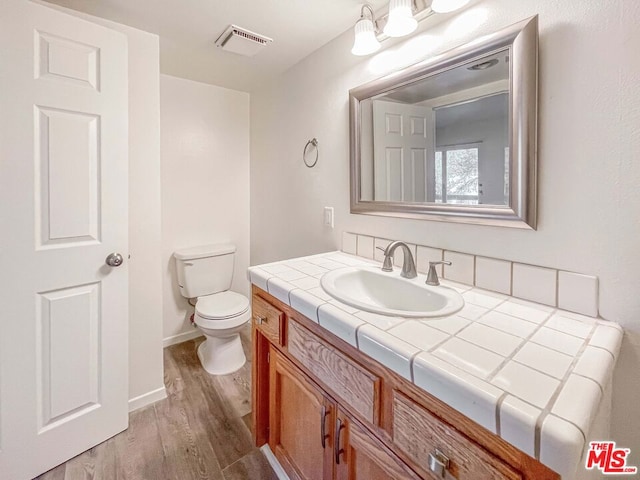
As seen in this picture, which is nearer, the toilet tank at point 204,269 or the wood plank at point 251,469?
the wood plank at point 251,469

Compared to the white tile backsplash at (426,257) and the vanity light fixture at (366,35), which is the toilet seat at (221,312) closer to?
the white tile backsplash at (426,257)

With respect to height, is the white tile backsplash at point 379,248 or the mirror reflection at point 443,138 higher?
the mirror reflection at point 443,138

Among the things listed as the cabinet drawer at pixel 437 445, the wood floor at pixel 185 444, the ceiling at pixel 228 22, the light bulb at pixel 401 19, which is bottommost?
the wood floor at pixel 185 444

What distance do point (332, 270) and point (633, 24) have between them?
113 centimetres

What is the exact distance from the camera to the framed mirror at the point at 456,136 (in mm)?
930

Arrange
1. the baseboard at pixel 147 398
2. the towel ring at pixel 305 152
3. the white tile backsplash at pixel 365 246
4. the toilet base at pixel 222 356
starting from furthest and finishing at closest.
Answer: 1. the toilet base at pixel 222 356
2. the towel ring at pixel 305 152
3. the baseboard at pixel 147 398
4. the white tile backsplash at pixel 365 246

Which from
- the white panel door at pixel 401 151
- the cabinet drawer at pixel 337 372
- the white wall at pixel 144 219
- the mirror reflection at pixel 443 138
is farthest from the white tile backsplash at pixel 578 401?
the white wall at pixel 144 219

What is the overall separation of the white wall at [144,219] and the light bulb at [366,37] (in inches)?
42.9

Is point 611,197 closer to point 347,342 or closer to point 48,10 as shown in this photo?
point 347,342

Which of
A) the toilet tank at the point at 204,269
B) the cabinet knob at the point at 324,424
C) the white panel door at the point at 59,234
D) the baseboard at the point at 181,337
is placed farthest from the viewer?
the baseboard at the point at 181,337

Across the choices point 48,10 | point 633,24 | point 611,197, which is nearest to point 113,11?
point 48,10

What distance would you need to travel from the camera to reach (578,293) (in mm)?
862

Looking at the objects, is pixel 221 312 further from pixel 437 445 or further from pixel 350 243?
pixel 437 445

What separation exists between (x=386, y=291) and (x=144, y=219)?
1.35m
